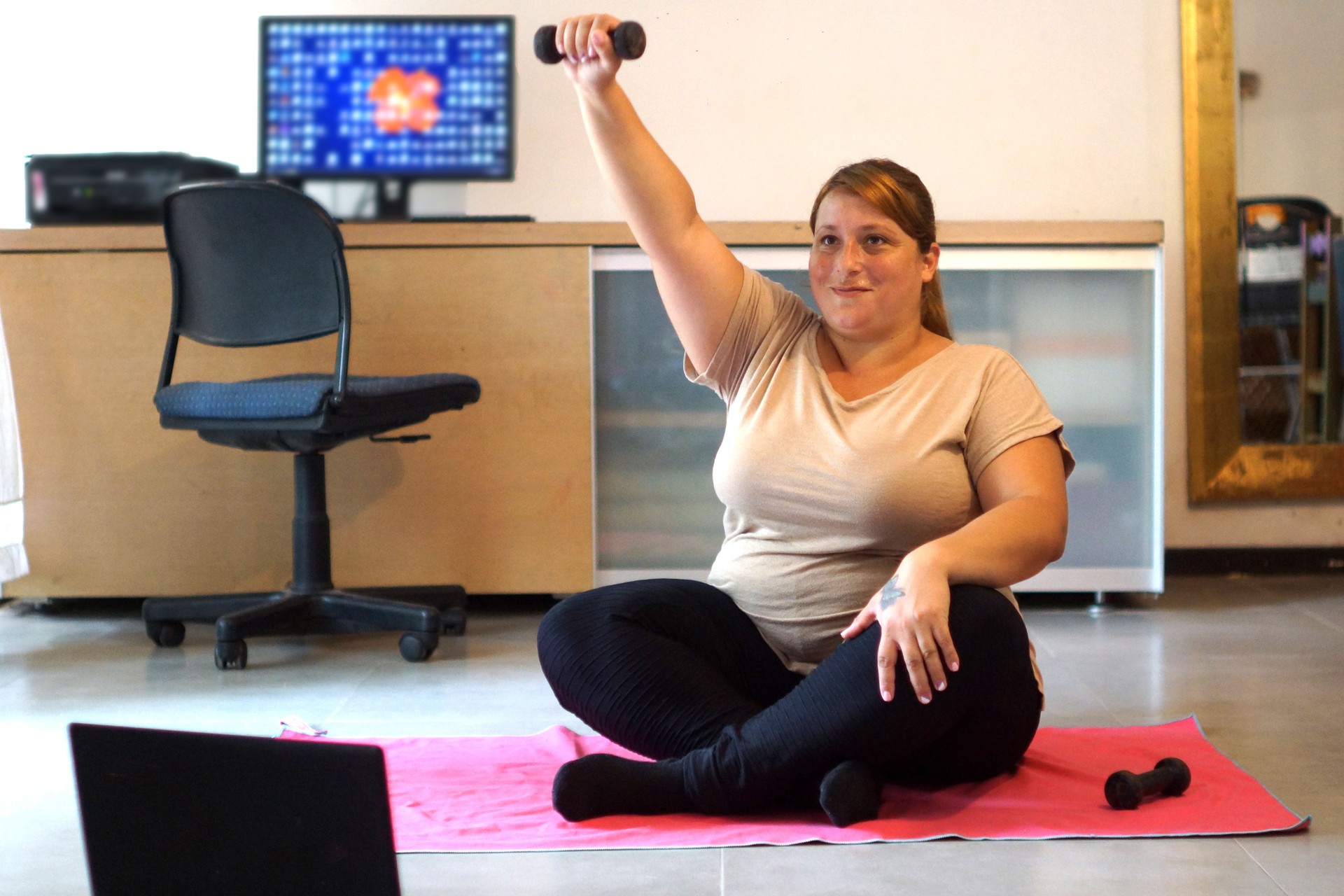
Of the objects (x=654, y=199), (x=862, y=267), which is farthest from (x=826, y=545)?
(x=654, y=199)

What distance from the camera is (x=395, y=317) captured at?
8.52 ft

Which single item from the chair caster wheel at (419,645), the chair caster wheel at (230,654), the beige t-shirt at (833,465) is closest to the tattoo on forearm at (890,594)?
the beige t-shirt at (833,465)

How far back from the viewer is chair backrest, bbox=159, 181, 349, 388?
2.20 meters

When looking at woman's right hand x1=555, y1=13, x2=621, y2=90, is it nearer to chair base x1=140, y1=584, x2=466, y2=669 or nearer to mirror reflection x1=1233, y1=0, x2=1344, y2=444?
chair base x1=140, y1=584, x2=466, y2=669

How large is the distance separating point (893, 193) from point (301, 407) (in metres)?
1.12

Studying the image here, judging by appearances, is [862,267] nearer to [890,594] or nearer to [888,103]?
[890,594]

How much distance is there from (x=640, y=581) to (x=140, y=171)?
1874 mm

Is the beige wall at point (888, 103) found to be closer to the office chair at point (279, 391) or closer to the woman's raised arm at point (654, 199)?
the office chair at point (279, 391)

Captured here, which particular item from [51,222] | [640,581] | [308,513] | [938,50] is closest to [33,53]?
[51,222]

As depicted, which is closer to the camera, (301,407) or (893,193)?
(893,193)

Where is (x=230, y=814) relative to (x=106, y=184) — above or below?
below

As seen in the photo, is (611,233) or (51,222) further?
(51,222)

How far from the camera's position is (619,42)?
1.24 meters

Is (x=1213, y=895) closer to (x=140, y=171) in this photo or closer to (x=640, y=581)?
(x=640, y=581)
